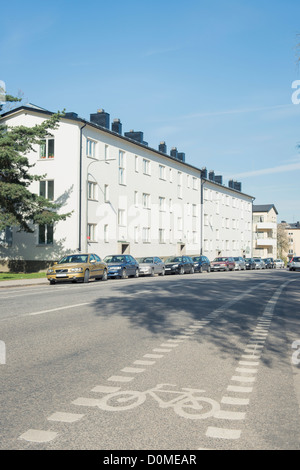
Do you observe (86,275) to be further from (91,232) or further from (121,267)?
(91,232)

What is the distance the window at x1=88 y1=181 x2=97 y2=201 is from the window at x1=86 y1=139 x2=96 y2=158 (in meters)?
2.11

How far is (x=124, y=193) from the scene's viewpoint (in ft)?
143

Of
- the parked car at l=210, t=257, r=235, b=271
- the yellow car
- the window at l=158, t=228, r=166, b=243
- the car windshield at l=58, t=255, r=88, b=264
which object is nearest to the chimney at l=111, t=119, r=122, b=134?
the window at l=158, t=228, r=166, b=243

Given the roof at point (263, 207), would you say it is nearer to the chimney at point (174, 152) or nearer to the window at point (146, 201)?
the chimney at point (174, 152)

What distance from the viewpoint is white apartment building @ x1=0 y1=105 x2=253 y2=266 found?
122ft

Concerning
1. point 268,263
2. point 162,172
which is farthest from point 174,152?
point 268,263

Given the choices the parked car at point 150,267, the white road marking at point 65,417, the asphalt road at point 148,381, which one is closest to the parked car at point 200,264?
the parked car at point 150,267

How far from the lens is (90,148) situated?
3903cm

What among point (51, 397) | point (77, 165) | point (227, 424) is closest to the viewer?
point (227, 424)

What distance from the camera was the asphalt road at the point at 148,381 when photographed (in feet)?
13.3

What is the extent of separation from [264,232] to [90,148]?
223 feet

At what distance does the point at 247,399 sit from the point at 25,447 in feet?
7.70

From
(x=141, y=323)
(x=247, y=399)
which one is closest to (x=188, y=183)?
(x=141, y=323)

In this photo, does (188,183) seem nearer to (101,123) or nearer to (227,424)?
(101,123)
